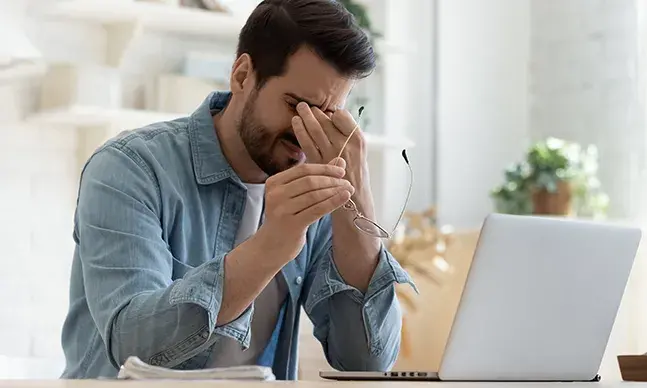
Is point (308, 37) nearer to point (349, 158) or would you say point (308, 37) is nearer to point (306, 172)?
point (349, 158)

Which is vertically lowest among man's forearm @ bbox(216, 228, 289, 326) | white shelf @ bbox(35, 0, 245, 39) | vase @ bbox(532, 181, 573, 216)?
vase @ bbox(532, 181, 573, 216)

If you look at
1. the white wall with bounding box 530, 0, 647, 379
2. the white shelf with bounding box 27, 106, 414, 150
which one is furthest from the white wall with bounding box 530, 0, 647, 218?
the white shelf with bounding box 27, 106, 414, 150

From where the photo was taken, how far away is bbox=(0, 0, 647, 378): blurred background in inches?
112

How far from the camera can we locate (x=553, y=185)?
134 inches

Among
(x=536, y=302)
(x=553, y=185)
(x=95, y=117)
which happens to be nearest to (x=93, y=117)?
(x=95, y=117)

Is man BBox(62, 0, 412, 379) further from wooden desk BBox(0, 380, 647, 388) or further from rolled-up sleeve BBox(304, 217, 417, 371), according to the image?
wooden desk BBox(0, 380, 647, 388)

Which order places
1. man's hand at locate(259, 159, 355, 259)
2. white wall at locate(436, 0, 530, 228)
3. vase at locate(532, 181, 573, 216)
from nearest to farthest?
man's hand at locate(259, 159, 355, 259) < vase at locate(532, 181, 573, 216) < white wall at locate(436, 0, 530, 228)

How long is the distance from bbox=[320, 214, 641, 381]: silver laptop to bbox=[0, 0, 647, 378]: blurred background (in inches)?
46.3

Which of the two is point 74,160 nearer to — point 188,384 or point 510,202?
point 510,202

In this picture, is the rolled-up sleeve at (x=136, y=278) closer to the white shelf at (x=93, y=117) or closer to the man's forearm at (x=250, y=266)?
the man's forearm at (x=250, y=266)

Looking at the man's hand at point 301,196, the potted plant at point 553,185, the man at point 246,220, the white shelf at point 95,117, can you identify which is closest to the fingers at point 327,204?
the man's hand at point 301,196

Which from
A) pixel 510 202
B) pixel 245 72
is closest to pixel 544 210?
pixel 510 202

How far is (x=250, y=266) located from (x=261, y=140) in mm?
384

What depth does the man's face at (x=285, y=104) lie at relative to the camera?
1.75 m
